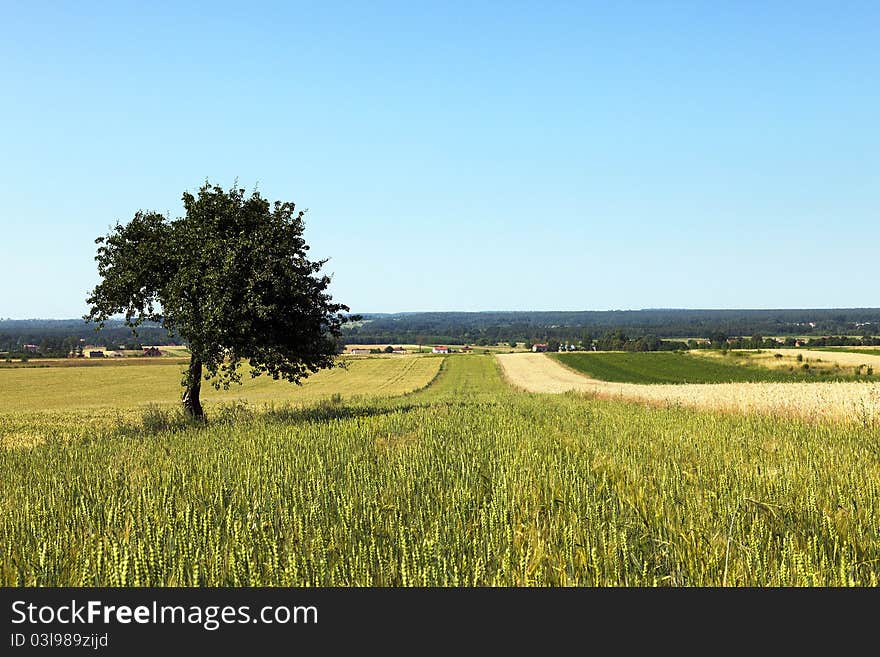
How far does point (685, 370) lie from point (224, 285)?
81030 mm

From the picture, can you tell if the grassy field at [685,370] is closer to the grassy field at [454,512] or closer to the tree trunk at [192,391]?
the tree trunk at [192,391]

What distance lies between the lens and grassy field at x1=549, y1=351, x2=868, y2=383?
253ft

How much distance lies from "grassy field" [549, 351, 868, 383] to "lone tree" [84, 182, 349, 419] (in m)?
56.5

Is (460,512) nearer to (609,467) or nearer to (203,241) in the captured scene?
(609,467)

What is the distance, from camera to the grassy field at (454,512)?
5094 millimetres

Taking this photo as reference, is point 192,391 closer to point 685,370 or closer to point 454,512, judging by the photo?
point 454,512

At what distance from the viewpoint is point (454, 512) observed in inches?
260

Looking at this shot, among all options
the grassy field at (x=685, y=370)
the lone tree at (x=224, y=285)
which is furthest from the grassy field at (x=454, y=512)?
the grassy field at (x=685, y=370)

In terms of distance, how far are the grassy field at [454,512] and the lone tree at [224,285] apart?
7.46 metres

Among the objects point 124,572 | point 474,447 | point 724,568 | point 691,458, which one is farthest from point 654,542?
point 474,447

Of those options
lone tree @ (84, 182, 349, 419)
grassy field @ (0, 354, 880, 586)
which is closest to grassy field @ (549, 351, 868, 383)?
lone tree @ (84, 182, 349, 419)

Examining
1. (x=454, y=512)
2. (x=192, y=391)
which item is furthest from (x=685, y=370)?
(x=454, y=512)

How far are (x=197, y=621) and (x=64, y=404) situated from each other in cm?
4910

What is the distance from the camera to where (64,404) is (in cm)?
4562
